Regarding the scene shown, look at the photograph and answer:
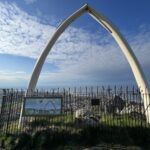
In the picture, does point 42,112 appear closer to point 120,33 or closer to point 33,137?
point 33,137

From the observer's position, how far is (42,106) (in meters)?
12.5

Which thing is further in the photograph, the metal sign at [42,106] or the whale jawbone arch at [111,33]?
A: the whale jawbone arch at [111,33]

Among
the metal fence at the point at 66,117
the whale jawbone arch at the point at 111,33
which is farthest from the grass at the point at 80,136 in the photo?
the whale jawbone arch at the point at 111,33

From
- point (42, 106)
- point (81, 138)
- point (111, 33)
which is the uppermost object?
point (111, 33)

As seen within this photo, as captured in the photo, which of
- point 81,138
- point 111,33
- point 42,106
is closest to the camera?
point 81,138

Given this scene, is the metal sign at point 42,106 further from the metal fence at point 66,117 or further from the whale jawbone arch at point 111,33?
the whale jawbone arch at point 111,33

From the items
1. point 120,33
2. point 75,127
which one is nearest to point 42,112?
point 75,127

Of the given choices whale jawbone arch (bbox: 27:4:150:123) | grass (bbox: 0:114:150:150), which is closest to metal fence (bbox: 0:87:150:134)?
grass (bbox: 0:114:150:150)

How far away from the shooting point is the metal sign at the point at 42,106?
40.8 ft

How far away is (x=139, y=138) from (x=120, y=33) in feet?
27.6

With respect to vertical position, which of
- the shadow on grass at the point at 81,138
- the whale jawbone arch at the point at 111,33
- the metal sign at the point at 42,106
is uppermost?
the whale jawbone arch at the point at 111,33

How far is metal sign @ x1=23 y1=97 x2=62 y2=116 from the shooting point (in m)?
12.4

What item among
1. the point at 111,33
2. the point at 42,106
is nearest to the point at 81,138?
the point at 42,106

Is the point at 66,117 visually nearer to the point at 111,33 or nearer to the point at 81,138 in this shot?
the point at 81,138
